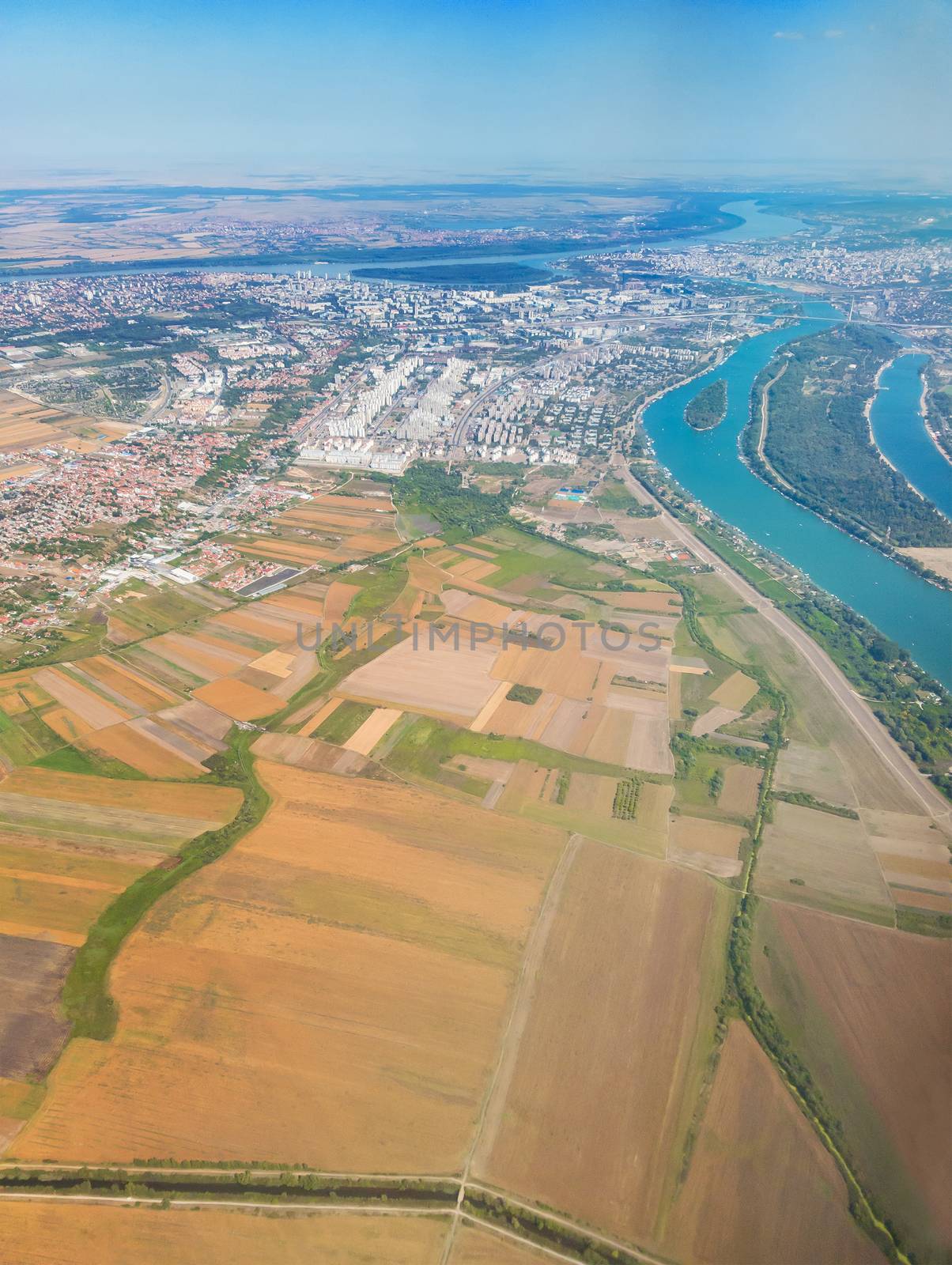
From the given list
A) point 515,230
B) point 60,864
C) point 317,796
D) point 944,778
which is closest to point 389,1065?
Answer: point 317,796

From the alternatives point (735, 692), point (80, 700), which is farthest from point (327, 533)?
point (735, 692)

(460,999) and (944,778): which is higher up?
(944,778)

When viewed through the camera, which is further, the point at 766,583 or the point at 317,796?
the point at 766,583

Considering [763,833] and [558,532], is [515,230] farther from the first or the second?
[763,833]

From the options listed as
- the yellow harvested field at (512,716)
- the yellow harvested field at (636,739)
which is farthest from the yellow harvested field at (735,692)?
the yellow harvested field at (512,716)

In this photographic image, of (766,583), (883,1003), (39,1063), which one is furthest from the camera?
(766,583)
